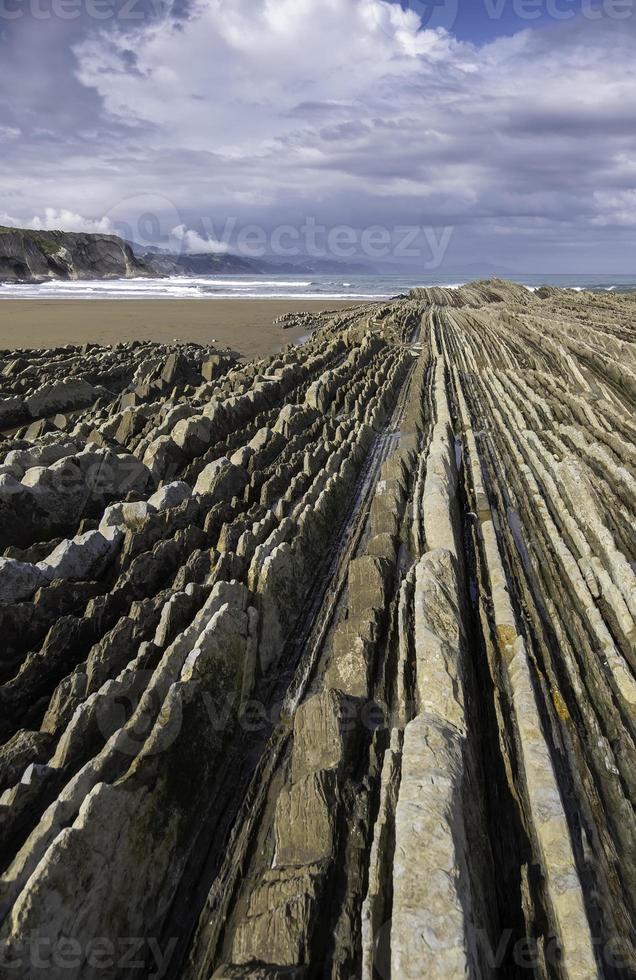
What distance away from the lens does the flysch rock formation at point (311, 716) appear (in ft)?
9.23

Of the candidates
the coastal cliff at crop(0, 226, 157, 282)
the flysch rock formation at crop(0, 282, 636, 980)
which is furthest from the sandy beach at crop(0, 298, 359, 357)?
the coastal cliff at crop(0, 226, 157, 282)

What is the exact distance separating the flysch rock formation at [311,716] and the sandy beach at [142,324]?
1775 cm

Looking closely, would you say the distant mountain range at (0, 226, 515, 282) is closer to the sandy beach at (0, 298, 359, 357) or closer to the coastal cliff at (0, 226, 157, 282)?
the coastal cliff at (0, 226, 157, 282)

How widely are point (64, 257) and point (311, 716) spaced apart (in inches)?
4033

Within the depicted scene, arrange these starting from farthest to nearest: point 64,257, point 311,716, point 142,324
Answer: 1. point 64,257
2. point 142,324
3. point 311,716

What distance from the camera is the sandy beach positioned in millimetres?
25891

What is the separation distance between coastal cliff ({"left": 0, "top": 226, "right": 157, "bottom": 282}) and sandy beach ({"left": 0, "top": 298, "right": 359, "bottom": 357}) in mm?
41094

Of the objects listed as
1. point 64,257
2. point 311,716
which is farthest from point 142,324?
point 64,257

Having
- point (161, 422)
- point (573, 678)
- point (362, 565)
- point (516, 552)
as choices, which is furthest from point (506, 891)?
point (161, 422)

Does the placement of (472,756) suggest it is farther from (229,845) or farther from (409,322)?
(409,322)

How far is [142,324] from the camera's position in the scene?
32.2 metres

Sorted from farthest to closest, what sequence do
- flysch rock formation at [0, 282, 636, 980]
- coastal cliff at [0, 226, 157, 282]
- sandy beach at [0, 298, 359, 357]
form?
coastal cliff at [0, 226, 157, 282]
sandy beach at [0, 298, 359, 357]
flysch rock formation at [0, 282, 636, 980]

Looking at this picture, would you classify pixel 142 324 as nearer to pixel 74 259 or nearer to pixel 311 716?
pixel 311 716

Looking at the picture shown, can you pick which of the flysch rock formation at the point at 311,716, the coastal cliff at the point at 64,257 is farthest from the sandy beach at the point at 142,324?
the coastal cliff at the point at 64,257
